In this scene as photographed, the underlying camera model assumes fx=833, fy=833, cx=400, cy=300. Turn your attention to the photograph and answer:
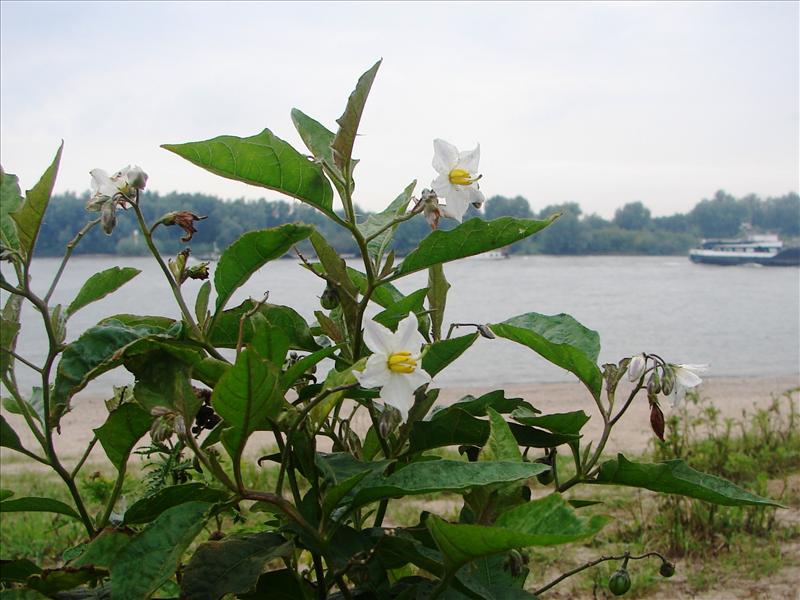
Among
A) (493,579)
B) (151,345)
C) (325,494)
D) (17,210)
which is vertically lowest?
(493,579)

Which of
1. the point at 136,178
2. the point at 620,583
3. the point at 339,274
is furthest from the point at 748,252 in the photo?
the point at 136,178

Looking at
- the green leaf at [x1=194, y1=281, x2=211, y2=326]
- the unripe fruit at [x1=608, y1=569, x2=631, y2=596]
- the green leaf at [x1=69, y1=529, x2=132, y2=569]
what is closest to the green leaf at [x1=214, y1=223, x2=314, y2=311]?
the green leaf at [x1=194, y1=281, x2=211, y2=326]

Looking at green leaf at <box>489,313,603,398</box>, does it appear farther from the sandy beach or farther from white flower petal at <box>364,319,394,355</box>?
the sandy beach

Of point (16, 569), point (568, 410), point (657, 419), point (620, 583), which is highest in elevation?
point (657, 419)

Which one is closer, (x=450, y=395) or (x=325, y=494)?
(x=325, y=494)

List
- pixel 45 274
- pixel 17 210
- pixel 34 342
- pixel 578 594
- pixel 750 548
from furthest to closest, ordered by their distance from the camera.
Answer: pixel 45 274, pixel 34 342, pixel 750 548, pixel 578 594, pixel 17 210

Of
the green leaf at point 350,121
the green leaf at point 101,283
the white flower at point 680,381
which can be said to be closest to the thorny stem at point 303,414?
the green leaf at point 350,121

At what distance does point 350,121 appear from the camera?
2.89 ft

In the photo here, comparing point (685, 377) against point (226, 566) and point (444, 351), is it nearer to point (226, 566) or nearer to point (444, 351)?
point (444, 351)

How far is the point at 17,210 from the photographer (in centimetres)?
89

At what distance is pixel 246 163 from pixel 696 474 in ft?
1.97

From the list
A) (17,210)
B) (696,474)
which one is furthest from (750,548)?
(17,210)

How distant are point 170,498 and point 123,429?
0.12 m

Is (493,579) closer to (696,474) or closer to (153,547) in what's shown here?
(696,474)
